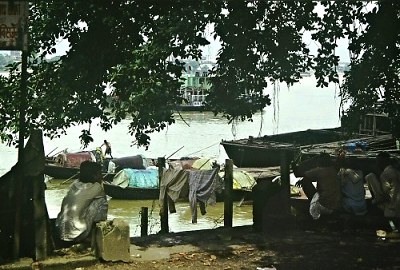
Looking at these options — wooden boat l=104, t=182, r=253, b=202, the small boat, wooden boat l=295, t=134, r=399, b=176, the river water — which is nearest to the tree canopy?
the river water

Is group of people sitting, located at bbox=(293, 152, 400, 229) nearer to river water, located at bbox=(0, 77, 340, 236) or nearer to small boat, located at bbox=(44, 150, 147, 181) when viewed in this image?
river water, located at bbox=(0, 77, 340, 236)

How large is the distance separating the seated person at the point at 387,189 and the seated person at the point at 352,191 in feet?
0.61

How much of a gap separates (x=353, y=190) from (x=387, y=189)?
0.53 m

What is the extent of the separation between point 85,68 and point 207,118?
140ft

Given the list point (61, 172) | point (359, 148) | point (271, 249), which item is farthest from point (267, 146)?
point (271, 249)

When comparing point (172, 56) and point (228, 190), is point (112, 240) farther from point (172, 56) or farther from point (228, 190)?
point (228, 190)

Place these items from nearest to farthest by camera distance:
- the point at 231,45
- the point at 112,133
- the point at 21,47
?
1. the point at 21,47
2. the point at 231,45
3. the point at 112,133

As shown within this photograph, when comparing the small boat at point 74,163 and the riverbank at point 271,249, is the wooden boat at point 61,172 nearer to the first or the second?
the small boat at point 74,163

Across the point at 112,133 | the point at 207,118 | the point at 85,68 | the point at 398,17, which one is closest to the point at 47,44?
→ the point at 85,68

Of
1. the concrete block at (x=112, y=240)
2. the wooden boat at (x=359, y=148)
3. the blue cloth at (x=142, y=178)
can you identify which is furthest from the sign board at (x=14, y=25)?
the blue cloth at (x=142, y=178)

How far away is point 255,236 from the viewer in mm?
9055

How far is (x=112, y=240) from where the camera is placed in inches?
282

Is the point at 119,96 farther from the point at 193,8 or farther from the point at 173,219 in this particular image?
the point at 173,219

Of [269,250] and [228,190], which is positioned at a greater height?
[228,190]
